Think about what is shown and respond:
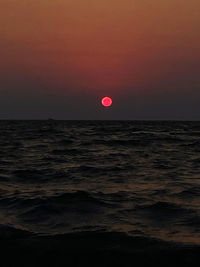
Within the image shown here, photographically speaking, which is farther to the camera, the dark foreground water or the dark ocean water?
the dark ocean water

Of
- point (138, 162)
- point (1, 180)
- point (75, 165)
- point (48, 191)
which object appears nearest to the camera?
point (48, 191)

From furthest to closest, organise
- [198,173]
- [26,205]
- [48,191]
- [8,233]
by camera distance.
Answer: [198,173], [48,191], [26,205], [8,233]

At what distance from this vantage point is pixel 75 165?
54.0 ft

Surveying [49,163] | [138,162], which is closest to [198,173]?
[138,162]

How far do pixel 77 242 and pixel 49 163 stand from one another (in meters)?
11.4

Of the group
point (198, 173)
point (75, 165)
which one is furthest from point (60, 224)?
point (75, 165)

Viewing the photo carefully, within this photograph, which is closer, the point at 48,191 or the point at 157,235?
the point at 157,235

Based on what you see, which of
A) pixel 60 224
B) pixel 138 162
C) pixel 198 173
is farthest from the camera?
pixel 138 162

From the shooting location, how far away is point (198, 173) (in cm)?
1403

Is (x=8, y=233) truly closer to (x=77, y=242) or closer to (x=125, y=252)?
(x=77, y=242)

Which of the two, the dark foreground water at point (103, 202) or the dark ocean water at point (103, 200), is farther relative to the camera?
the dark ocean water at point (103, 200)

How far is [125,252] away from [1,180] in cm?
751

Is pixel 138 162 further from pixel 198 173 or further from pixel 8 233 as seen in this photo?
pixel 8 233

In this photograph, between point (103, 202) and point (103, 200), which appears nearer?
point (103, 202)
